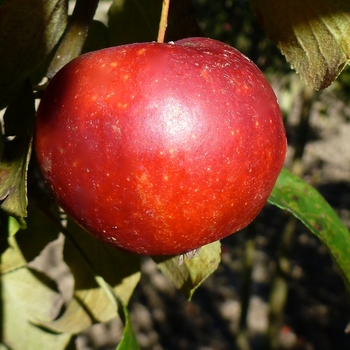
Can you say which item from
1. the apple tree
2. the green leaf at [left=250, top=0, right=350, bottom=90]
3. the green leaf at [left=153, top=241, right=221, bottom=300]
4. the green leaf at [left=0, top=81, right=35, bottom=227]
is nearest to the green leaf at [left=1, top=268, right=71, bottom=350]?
the apple tree

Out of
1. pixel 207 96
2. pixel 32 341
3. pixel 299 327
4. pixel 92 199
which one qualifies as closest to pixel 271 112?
pixel 207 96

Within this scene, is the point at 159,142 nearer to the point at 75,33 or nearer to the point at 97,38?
the point at 75,33

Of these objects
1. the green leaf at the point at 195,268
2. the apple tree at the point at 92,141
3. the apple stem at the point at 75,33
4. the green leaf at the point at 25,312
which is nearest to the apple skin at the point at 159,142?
the apple tree at the point at 92,141

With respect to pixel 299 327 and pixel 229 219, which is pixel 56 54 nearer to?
pixel 229 219

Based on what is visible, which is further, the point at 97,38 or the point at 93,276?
the point at 93,276

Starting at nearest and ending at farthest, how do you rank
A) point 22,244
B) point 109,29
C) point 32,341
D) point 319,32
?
point 319,32 → point 109,29 → point 22,244 → point 32,341

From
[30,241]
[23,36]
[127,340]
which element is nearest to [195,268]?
[127,340]

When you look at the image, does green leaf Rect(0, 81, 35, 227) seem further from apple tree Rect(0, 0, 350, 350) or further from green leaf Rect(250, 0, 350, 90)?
green leaf Rect(250, 0, 350, 90)
